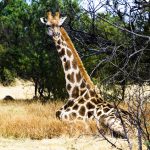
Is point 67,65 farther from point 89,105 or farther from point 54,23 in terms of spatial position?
point 89,105

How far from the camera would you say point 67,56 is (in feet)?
39.7

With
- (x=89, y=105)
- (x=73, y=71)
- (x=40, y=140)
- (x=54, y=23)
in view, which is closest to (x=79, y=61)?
(x=73, y=71)

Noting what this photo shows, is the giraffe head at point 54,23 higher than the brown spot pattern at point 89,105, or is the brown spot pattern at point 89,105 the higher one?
the giraffe head at point 54,23

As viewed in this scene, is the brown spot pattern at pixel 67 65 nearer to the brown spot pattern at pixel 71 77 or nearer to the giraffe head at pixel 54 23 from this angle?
the brown spot pattern at pixel 71 77

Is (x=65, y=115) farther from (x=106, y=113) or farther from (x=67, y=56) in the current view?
(x=67, y=56)

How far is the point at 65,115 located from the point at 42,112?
1.95 m

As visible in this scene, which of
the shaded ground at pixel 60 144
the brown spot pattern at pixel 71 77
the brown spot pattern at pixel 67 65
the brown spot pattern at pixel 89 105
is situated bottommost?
the shaded ground at pixel 60 144

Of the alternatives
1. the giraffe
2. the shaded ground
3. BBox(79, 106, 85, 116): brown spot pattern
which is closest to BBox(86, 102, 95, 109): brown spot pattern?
the giraffe

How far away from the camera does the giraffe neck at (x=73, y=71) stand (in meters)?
11.3

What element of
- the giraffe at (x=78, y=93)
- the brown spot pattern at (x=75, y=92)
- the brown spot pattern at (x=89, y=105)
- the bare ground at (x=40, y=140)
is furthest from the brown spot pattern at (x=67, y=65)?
the bare ground at (x=40, y=140)

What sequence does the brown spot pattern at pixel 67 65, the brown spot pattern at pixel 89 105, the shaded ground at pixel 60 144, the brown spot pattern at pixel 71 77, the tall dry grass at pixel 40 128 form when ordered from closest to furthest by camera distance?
the shaded ground at pixel 60 144 < the tall dry grass at pixel 40 128 < the brown spot pattern at pixel 89 105 < the brown spot pattern at pixel 71 77 < the brown spot pattern at pixel 67 65

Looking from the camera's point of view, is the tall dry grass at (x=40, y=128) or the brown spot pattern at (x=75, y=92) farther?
Answer: the brown spot pattern at (x=75, y=92)

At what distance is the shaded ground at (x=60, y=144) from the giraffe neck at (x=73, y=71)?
2.33 metres

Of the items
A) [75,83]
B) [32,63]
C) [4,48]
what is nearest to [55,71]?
[32,63]
